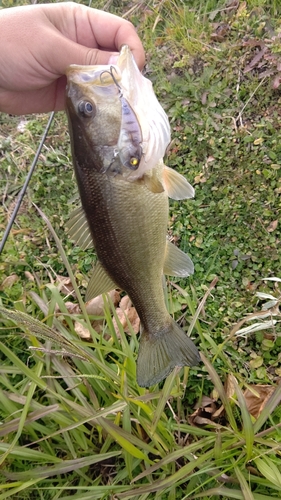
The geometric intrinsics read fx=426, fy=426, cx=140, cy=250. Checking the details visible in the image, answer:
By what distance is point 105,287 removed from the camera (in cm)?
177

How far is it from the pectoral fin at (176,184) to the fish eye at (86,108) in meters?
0.37

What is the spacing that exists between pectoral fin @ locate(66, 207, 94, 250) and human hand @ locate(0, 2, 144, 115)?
67 cm

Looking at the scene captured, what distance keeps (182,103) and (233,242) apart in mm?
1128

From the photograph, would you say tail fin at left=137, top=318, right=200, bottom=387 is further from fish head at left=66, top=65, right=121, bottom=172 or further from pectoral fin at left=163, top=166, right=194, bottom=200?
fish head at left=66, top=65, right=121, bottom=172

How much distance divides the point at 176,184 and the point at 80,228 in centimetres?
43

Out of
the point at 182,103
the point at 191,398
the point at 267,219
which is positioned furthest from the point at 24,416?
the point at 182,103

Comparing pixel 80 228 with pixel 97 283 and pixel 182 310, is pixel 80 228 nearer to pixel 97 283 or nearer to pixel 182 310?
pixel 97 283

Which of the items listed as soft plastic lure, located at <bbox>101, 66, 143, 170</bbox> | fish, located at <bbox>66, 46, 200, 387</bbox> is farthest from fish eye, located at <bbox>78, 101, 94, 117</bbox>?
soft plastic lure, located at <bbox>101, 66, 143, 170</bbox>

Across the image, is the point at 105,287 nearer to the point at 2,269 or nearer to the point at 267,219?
the point at 267,219

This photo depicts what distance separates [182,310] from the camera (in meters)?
2.64

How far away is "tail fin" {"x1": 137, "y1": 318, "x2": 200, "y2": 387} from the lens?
1778mm

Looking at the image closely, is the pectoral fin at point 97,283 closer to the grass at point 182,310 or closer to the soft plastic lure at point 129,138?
the grass at point 182,310

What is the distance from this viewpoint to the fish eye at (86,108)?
5.14 ft

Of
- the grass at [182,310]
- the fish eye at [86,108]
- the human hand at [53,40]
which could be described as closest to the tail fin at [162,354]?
the grass at [182,310]
